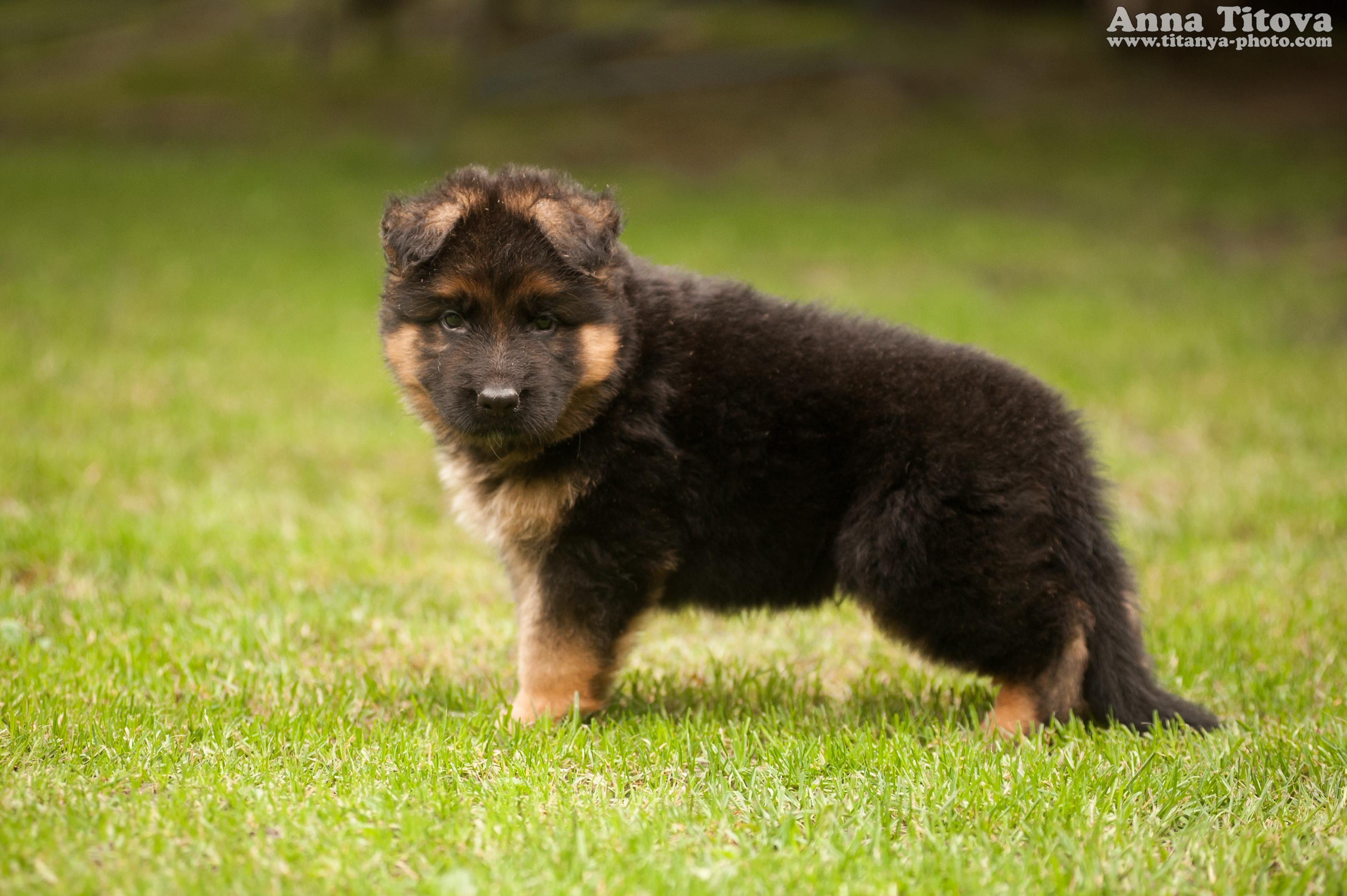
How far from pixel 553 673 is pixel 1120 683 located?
187cm

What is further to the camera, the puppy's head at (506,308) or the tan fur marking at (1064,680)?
the tan fur marking at (1064,680)

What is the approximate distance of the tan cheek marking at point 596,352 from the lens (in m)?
3.91

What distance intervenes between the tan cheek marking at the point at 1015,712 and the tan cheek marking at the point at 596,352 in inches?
66.0

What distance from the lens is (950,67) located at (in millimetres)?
23812

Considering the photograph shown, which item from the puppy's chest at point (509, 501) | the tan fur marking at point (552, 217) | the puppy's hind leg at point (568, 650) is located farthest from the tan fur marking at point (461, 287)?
the puppy's hind leg at point (568, 650)

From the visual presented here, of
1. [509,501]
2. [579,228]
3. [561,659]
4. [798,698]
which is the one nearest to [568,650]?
[561,659]

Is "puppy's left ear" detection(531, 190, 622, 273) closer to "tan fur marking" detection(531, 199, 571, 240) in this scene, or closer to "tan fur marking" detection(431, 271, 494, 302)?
"tan fur marking" detection(531, 199, 571, 240)

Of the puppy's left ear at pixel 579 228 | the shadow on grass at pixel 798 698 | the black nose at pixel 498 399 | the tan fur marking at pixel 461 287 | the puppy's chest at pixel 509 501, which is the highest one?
the puppy's left ear at pixel 579 228

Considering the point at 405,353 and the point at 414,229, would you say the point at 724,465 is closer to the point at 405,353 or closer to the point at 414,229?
the point at 405,353

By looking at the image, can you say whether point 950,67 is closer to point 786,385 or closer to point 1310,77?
point 1310,77

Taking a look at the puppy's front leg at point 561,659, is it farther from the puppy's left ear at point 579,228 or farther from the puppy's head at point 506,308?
the puppy's left ear at point 579,228

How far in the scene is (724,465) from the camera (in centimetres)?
405

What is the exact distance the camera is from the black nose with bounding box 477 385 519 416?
145 inches

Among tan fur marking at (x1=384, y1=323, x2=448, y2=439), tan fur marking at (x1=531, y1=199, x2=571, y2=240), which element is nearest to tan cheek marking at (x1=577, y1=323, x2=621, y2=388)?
tan fur marking at (x1=531, y1=199, x2=571, y2=240)
